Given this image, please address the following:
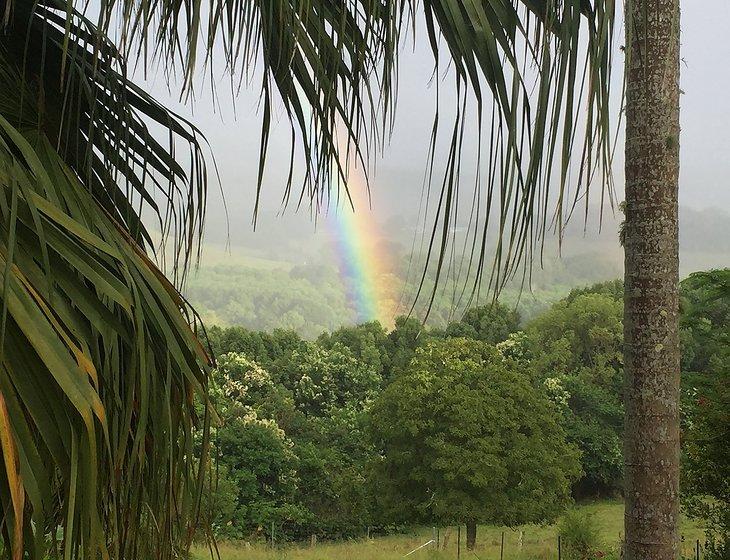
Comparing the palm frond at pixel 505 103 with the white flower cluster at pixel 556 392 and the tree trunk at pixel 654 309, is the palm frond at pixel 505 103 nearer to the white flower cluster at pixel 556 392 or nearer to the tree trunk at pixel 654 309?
the tree trunk at pixel 654 309

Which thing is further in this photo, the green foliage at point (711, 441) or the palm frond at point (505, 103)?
the green foliage at point (711, 441)

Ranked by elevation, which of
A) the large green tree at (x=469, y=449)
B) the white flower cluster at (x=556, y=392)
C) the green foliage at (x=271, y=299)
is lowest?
the large green tree at (x=469, y=449)

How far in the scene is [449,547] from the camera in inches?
565

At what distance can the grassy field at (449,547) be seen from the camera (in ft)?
37.1

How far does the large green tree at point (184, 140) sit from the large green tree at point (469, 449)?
12682 millimetres

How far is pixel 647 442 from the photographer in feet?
5.67

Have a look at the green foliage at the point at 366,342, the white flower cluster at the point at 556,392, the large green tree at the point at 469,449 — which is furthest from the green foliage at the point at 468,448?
the green foliage at the point at 366,342

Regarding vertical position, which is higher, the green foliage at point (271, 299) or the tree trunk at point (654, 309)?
the green foliage at point (271, 299)

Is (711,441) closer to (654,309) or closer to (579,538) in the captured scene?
(579,538)

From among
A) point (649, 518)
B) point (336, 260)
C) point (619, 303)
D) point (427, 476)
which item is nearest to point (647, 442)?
point (649, 518)

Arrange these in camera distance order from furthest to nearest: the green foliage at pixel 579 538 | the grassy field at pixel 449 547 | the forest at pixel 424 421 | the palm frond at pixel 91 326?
the forest at pixel 424 421, the grassy field at pixel 449 547, the green foliage at pixel 579 538, the palm frond at pixel 91 326

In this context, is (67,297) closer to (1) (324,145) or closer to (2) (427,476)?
(1) (324,145)

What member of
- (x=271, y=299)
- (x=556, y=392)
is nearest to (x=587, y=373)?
(x=556, y=392)

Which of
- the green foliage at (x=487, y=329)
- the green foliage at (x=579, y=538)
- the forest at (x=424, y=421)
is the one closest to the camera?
the green foliage at (x=579, y=538)
